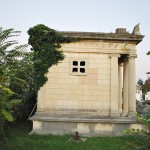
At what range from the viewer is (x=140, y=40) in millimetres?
16297

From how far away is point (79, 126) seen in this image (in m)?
15.0

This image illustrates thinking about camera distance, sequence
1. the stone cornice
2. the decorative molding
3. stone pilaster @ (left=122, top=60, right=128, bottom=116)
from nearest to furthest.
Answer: the stone cornice
the decorative molding
stone pilaster @ (left=122, top=60, right=128, bottom=116)

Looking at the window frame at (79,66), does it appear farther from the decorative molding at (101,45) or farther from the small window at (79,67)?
the decorative molding at (101,45)

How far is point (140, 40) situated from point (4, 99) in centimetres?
1057

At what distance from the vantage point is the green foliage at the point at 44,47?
1570 centimetres

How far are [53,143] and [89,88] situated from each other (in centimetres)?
457

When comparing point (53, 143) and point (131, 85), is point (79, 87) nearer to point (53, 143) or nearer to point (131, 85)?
point (131, 85)

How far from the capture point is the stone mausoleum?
49.2 ft

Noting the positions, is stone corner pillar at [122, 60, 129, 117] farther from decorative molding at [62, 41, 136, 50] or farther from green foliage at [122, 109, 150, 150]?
green foliage at [122, 109, 150, 150]

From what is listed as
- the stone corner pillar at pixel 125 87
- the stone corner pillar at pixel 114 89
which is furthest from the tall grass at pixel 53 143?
the stone corner pillar at pixel 125 87

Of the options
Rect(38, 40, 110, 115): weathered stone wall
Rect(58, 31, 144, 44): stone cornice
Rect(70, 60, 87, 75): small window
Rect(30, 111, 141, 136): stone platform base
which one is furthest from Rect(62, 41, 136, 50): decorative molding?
Rect(30, 111, 141, 136): stone platform base

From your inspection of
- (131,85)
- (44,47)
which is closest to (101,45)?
(131,85)

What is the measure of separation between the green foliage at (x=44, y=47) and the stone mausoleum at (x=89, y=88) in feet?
1.01

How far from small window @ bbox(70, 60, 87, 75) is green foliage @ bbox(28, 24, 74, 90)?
792 mm
